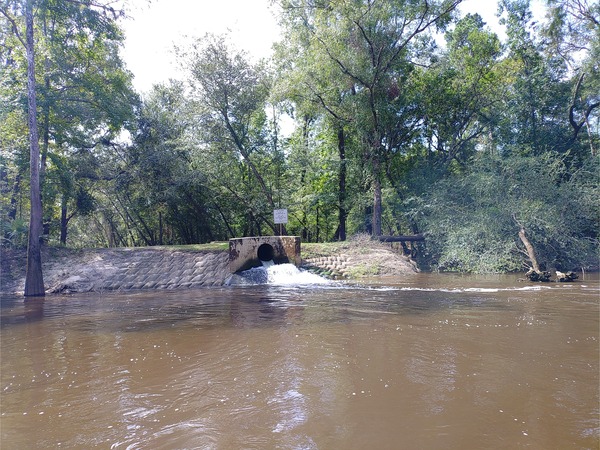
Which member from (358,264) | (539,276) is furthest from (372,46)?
(539,276)

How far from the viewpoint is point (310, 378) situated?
15.6 ft

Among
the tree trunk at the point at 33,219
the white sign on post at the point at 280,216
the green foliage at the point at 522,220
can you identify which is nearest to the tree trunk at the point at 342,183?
the white sign on post at the point at 280,216

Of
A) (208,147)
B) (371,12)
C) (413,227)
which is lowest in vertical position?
(413,227)

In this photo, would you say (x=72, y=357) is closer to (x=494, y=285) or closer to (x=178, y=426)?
(x=178, y=426)

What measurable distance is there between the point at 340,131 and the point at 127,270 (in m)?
15.3

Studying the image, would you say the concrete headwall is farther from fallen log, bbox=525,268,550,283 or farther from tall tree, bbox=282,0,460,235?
fallen log, bbox=525,268,550,283

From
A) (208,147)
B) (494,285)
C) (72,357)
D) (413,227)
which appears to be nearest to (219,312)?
(72,357)

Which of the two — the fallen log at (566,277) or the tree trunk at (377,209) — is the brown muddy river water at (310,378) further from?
the tree trunk at (377,209)

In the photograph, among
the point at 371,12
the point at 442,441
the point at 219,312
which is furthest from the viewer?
the point at 371,12

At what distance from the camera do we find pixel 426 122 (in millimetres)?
24906

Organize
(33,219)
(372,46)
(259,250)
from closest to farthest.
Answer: (33,219) < (259,250) < (372,46)

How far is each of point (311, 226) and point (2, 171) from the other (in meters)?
20.9

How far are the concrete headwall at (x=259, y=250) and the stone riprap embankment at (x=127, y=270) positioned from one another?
0.60 metres

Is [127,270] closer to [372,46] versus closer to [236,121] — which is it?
[236,121]
